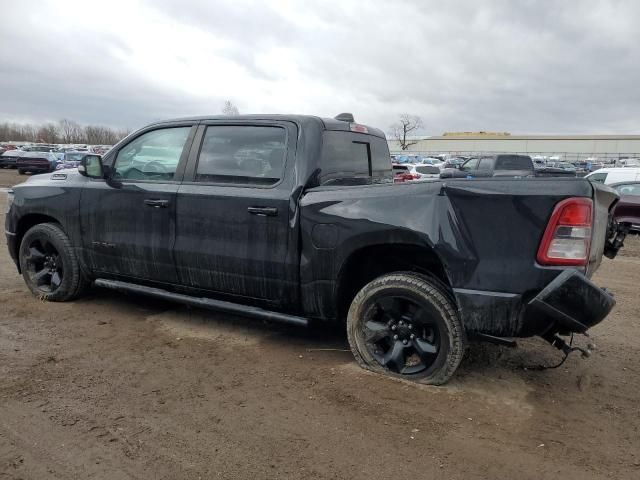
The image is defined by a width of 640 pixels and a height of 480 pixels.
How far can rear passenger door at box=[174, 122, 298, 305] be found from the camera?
154 inches

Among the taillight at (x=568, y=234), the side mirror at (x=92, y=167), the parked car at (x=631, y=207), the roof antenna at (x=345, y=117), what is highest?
the roof antenna at (x=345, y=117)

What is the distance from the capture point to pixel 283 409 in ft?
10.6

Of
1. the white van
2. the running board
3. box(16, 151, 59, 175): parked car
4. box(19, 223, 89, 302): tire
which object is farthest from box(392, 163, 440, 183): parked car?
box(16, 151, 59, 175): parked car

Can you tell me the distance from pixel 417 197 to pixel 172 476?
2.09 meters

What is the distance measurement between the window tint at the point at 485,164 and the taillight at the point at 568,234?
1588 cm

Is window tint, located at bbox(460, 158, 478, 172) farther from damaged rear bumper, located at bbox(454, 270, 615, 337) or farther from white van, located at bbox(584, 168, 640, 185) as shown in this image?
damaged rear bumper, located at bbox(454, 270, 615, 337)

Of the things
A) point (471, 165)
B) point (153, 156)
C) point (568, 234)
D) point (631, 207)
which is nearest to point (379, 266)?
point (568, 234)

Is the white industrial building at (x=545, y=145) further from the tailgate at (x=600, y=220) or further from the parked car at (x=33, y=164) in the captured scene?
the tailgate at (x=600, y=220)

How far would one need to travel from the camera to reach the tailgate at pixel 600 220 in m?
3.11

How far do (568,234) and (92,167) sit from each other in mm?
3952

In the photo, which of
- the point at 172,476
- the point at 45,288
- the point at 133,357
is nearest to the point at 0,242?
the point at 45,288

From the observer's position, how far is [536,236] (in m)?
3.05

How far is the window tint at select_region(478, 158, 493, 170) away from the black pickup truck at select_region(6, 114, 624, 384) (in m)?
14.3

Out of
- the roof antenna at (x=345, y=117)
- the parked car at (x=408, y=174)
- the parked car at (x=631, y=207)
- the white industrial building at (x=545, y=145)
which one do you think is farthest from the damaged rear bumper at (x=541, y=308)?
the white industrial building at (x=545, y=145)
